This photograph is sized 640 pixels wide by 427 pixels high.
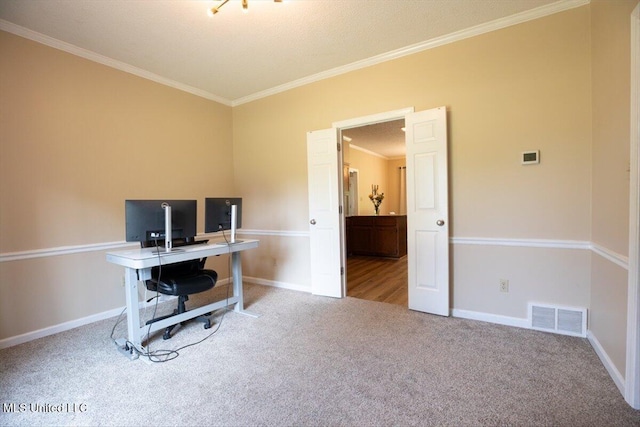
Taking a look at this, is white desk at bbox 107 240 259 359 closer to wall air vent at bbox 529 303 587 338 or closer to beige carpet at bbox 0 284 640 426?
beige carpet at bbox 0 284 640 426

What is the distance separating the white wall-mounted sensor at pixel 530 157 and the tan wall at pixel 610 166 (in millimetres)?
361

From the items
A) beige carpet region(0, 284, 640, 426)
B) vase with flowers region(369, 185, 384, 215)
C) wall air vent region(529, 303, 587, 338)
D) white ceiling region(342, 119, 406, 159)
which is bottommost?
beige carpet region(0, 284, 640, 426)

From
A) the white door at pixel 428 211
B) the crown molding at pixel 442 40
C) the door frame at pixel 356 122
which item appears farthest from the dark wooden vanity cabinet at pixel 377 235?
the crown molding at pixel 442 40

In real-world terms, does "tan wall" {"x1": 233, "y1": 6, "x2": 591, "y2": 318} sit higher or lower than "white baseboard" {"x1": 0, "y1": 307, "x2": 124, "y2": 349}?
higher

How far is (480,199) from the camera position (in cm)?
280

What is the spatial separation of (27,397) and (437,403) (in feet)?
8.16

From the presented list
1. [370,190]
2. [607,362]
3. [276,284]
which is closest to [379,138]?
[370,190]

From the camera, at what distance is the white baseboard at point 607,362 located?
5.71ft

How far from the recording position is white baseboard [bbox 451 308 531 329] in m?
2.65

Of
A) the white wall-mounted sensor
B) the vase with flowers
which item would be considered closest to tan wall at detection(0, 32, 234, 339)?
the white wall-mounted sensor

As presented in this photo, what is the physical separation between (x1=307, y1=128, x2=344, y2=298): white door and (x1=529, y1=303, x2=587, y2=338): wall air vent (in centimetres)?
193

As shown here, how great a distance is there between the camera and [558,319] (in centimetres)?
248

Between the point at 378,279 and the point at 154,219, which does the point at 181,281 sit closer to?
the point at 154,219

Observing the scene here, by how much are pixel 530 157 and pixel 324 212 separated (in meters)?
2.15
